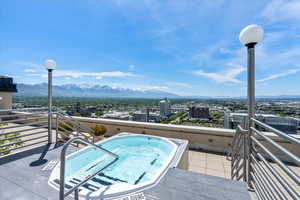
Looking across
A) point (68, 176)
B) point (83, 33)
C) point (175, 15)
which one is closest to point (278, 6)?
point (175, 15)

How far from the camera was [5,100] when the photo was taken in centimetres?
846

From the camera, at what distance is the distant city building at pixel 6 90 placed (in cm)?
834

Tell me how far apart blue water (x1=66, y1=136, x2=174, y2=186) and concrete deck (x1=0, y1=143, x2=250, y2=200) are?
0.52m

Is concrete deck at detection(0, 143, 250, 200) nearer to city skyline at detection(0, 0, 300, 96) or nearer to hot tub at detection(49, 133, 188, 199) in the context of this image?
hot tub at detection(49, 133, 188, 199)

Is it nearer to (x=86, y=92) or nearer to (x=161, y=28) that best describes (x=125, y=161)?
(x=161, y=28)

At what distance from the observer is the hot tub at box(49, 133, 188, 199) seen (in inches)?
81.2

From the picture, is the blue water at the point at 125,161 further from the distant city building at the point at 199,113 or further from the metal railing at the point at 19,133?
the distant city building at the point at 199,113

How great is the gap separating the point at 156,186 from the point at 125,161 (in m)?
1.90

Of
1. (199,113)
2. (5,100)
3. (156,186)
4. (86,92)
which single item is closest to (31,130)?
(156,186)

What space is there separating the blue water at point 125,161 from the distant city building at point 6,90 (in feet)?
28.9

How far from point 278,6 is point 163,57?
8.23 meters

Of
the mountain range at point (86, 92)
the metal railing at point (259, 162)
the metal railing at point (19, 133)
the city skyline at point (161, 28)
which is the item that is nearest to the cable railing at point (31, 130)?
the metal railing at point (19, 133)

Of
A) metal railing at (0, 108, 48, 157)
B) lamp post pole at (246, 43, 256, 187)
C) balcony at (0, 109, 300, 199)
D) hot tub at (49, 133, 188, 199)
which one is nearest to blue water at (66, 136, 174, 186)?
hot tub at (49, 133, 188, 199)

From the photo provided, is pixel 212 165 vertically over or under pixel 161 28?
under
